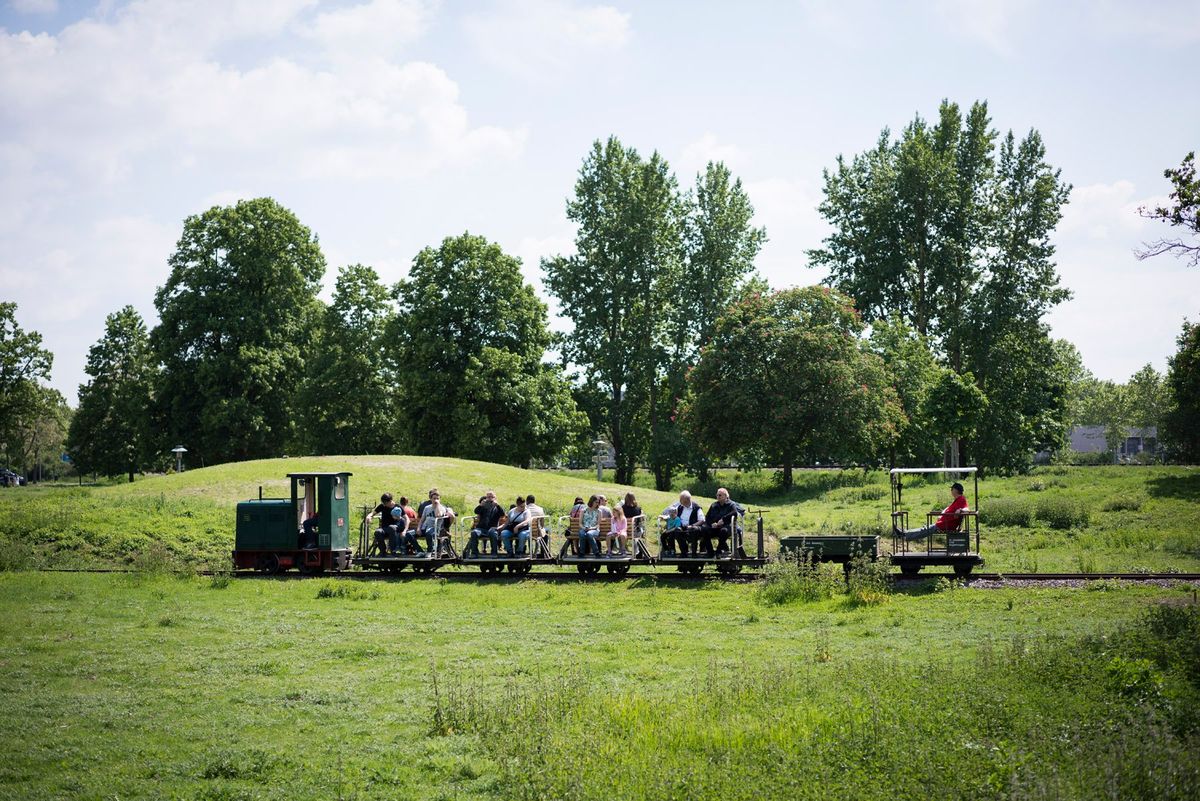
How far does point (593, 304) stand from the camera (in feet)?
211

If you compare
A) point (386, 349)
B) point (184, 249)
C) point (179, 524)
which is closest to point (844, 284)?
point (386, 349)

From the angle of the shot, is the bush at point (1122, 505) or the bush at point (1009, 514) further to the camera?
the bush at point (1122, 505)

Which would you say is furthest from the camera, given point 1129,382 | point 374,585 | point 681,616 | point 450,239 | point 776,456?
point 1129,382

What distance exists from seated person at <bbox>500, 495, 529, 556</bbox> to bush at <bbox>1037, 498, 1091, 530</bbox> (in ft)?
55.8

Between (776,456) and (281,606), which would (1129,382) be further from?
(281,606)

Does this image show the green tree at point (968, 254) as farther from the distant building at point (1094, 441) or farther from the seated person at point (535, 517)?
the distant building at point (1094, 441)

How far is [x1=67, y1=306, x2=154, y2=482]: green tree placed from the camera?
75.4 meters

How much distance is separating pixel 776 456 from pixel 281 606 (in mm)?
36800

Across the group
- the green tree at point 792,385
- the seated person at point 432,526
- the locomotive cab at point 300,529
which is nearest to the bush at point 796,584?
the seated person at point 432,526

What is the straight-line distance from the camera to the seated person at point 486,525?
25172 millimetres

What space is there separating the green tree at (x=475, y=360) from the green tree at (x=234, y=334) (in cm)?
784

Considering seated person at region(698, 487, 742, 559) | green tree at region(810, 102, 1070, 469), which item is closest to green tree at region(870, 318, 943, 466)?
green tree at region(810, 102, 1070, 469)

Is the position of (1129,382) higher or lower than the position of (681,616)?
higher

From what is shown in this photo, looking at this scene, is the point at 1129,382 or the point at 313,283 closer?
the point at 313,283
